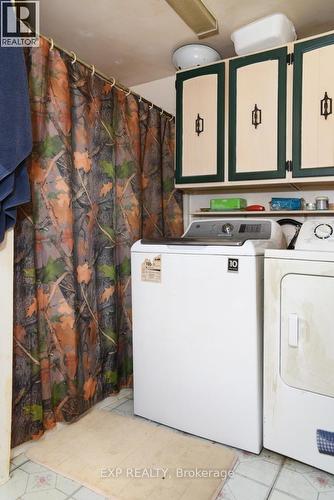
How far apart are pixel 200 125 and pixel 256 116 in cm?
38

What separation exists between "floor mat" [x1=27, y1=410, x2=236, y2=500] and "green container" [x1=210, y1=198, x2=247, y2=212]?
4.70 ft

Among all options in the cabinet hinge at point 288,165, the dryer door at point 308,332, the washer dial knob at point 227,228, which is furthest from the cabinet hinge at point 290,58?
the dryer door at point 308,332

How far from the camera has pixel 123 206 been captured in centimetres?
220

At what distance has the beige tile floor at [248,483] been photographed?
1418 millimetres

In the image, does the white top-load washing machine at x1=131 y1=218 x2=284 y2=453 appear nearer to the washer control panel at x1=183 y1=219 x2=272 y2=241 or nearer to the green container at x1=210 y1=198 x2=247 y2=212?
the washer control panel at x1=183 y1=219 x2=272 y2=241

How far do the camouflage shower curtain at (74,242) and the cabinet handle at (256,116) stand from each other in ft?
2.44

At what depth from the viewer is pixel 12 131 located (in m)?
1.37

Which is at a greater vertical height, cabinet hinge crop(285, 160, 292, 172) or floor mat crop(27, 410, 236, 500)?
cabinet hinge crop(285, 160, 292, 172)

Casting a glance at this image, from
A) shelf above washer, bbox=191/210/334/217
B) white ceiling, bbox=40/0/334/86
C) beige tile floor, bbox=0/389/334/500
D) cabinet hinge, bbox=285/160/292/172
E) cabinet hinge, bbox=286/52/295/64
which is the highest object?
white ceiling, bbox=40/0/334/86

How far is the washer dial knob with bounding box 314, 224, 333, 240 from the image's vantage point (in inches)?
62.7

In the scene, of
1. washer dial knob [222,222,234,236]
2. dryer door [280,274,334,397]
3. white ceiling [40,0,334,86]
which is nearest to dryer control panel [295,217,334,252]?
dryer door [280,274,334,397]

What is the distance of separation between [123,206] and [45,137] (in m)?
0.66

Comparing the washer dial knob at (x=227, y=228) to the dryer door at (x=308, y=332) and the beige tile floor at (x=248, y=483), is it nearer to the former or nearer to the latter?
the dryer door at (x=308, y=332)

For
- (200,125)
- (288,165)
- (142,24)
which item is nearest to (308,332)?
(288,165)
